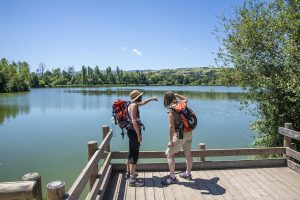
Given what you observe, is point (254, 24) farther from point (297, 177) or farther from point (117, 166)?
point (117, 166)

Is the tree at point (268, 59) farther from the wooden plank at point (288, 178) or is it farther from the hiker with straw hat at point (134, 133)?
the hiker with straw hat at point (134, 133)

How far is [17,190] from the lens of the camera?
2.32 m

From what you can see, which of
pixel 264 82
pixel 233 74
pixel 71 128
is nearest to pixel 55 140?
pixel 71 128

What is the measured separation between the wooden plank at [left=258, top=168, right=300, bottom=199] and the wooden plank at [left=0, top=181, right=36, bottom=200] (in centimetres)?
425

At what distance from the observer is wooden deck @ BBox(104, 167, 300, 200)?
502cm

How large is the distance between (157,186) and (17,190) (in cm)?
353

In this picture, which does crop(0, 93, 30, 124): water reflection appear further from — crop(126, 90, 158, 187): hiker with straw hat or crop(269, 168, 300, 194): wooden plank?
crop(269, 168, 300, 194): wooden plank

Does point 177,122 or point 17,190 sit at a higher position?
point 177,122

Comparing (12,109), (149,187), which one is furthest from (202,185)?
(12,109)

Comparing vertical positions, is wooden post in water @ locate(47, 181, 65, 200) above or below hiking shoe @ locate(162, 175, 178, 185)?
above

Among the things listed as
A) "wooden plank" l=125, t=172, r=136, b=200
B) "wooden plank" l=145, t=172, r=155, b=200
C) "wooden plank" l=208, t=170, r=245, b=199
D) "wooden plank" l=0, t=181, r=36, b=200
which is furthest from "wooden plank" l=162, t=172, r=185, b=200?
"wooden plank" l=0, t=181, r=36, b=200

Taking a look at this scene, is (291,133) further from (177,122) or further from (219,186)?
(177,122)

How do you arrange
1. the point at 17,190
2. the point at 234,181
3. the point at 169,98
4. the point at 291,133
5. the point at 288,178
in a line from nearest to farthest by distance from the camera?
the point at 17,190 → the point at 169,98 → the point at 234,181 → the point at 288,178 → the point at 291,133

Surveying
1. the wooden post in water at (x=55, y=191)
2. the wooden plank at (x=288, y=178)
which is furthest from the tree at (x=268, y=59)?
the wooden post in water at (x=55, y=191)
